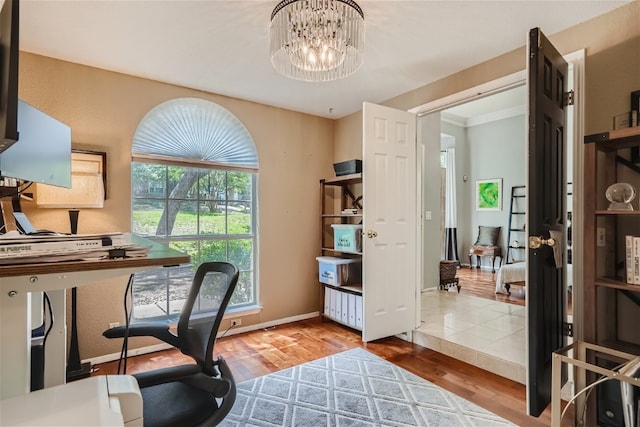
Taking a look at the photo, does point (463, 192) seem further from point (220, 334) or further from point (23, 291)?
point (23, 291)

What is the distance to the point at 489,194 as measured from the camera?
6.42m

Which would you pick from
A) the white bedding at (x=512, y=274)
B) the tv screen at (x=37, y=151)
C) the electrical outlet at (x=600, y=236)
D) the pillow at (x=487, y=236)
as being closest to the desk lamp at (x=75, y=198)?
the tv screen at (x=37, y=151)

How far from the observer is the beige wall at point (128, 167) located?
2562 millimetres

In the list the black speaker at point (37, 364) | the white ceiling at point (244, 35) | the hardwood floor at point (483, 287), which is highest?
the white ceiling at point (244, 35)

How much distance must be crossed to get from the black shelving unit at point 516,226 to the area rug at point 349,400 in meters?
4.51

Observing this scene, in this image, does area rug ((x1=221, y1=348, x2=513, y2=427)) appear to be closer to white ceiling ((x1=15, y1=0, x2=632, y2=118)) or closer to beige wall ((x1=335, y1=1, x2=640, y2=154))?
beige wall ((x1=335, y1=1, x2=640, y2=154))

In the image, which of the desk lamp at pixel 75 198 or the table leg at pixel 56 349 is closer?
the table leg at pixel 56 349

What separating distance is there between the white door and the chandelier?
1.03 meters

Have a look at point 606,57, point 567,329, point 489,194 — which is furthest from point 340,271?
point 489,194

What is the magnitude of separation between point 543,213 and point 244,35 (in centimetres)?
220

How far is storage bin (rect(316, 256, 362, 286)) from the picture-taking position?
11.3 feet

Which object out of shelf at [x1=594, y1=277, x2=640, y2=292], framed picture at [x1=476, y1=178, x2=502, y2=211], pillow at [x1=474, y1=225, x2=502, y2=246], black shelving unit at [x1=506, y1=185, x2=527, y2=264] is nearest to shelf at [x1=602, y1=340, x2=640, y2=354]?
shelf at [x1=594, y1=277, x2=640, y2=292]

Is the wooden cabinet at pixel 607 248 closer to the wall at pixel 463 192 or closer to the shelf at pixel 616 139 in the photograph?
the shelf at pixel 616 139

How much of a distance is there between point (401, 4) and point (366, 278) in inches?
82.8
